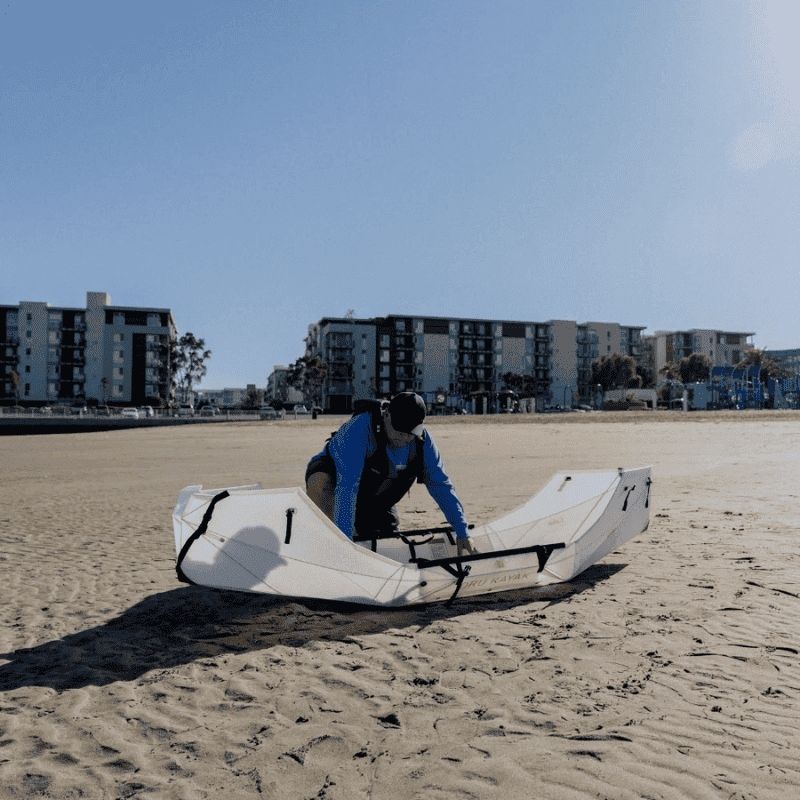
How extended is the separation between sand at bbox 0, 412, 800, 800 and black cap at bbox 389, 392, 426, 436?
4.26 feet

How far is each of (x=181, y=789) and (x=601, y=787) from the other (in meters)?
1.58

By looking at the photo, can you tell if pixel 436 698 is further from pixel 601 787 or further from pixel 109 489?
pixel 109 489

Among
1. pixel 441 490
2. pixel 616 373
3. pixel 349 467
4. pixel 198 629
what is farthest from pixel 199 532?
pixel 616 373

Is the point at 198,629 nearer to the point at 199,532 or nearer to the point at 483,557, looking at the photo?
the point at 199,532

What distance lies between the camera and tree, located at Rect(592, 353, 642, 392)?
11944 cm

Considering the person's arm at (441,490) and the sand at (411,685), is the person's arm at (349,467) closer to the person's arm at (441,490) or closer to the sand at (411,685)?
the person's arm at (441,490)

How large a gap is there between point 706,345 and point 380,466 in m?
155

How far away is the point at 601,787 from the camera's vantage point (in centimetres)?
259

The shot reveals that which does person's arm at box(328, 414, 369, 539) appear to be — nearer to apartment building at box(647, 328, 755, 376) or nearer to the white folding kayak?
the white folding kayak

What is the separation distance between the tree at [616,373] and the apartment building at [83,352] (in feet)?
238

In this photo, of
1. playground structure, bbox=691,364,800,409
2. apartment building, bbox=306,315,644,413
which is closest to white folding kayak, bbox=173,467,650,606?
playground structure, bbox=691,364,800,409

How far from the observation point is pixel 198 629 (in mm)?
4523

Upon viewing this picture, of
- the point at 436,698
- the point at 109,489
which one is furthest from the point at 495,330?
the point at 436,698

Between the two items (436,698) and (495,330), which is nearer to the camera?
(436,698)
